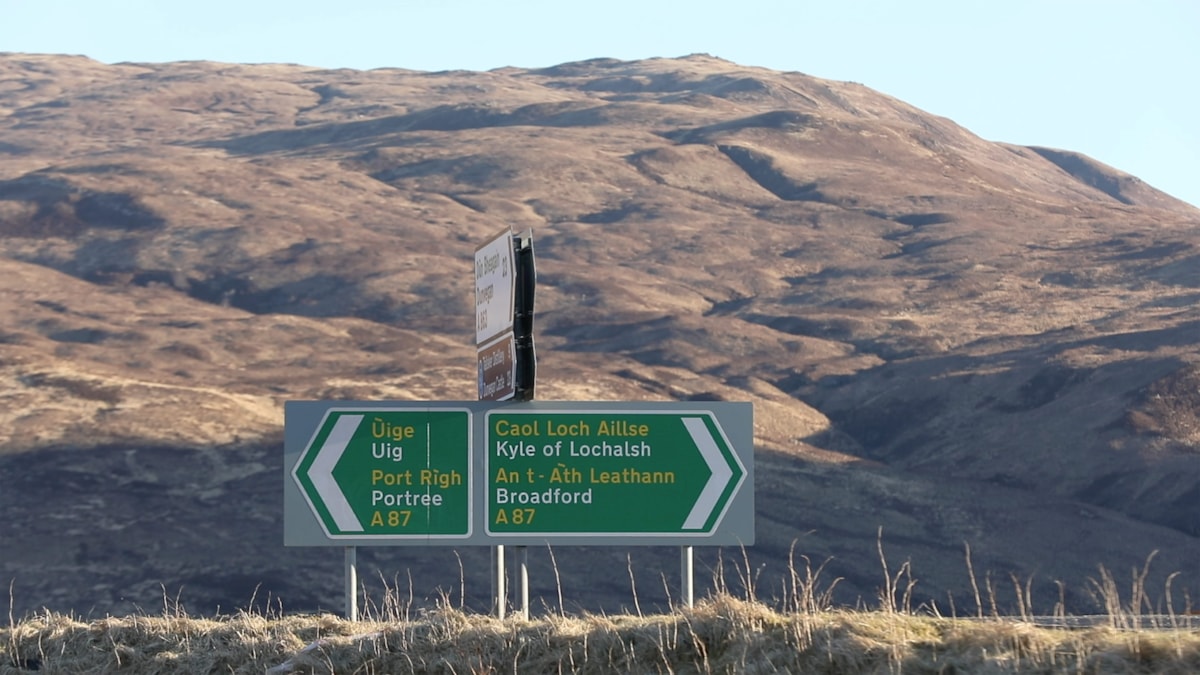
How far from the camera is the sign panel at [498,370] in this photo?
8.91 m

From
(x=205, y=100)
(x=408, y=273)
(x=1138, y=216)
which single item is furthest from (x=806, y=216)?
(x=205, y=100)

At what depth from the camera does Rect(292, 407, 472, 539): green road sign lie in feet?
28.2

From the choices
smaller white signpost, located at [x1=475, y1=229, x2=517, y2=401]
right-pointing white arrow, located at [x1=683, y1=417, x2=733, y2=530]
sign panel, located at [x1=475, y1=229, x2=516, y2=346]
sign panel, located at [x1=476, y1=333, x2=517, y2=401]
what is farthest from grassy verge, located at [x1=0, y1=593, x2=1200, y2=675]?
sign panel, located at [x1=475, y1=229, x2=516, y2=346]

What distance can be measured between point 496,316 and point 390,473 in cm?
122

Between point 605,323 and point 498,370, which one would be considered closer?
point 498,370

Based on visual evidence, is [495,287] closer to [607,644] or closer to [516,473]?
[516,473]

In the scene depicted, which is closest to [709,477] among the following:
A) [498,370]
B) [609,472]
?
[609,472]

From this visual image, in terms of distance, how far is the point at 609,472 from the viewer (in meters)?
8.76

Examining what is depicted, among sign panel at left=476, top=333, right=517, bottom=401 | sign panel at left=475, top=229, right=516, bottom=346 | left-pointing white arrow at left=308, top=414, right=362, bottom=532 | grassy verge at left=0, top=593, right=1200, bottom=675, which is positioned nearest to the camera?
grassy verge at left=0, top=593, right=1200, bottom=675

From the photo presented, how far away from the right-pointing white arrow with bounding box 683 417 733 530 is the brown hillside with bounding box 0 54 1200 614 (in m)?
21.5

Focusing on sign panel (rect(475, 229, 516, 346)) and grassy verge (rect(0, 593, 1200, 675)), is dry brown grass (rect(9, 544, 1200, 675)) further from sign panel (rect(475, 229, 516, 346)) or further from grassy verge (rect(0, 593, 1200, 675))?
sign panel (rect(475, 229, 516, 346))

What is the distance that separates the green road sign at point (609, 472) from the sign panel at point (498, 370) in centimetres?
28

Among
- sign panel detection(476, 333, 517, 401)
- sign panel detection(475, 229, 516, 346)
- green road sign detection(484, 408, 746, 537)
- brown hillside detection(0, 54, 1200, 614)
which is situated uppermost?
sign panel detection(475, 229, 516, 346)

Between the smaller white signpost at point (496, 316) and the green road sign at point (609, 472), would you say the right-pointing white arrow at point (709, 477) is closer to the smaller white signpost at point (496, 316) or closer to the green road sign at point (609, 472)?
the green road sign at point (609, 472)
